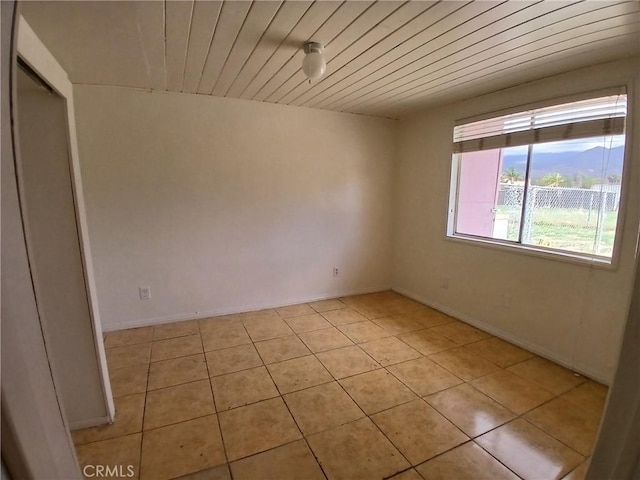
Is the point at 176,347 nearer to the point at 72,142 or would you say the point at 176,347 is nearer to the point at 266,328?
the point at 266,328

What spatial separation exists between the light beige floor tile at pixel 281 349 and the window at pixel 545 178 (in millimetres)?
2053

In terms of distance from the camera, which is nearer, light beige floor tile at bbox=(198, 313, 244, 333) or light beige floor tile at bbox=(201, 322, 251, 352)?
light beige floor tile at bbox=(201, 322, 251, 352)

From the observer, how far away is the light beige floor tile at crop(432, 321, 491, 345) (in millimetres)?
2781

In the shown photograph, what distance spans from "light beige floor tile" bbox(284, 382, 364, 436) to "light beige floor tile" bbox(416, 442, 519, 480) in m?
0.47

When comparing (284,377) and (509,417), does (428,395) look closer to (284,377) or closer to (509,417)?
(509,417)

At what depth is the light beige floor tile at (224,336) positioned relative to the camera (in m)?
2.63

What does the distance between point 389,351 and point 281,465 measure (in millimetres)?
1357

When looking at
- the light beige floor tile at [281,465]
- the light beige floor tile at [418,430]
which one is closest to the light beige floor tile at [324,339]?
the light beige floor tile at [418,430]

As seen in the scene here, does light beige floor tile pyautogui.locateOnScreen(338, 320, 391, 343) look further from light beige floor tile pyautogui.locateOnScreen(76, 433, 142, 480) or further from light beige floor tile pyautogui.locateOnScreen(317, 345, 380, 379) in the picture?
light beige floor tile pyautogui.locateOnScreen(76, 433, 142, 480)

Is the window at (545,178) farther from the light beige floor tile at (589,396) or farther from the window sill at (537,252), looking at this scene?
the light beige floor tile at (589,396)

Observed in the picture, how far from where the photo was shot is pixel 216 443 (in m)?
1.61

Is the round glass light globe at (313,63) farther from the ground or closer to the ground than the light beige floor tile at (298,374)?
farther from the ground

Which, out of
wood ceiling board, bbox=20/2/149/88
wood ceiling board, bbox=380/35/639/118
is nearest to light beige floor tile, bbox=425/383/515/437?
wood ceiling board, bbox=380/35/639/118

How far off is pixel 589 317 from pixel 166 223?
367 cm
